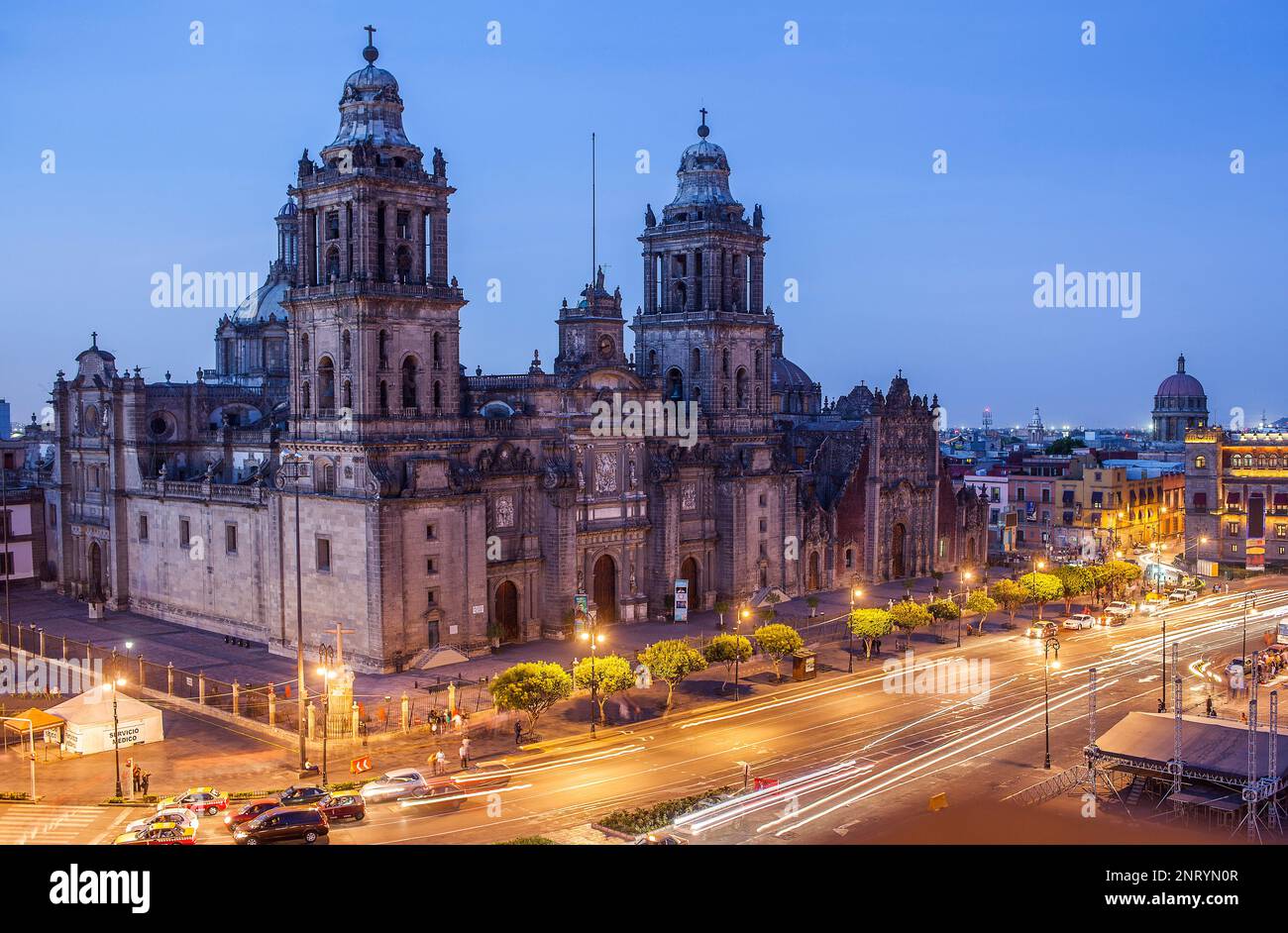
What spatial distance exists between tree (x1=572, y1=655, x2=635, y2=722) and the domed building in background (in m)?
155

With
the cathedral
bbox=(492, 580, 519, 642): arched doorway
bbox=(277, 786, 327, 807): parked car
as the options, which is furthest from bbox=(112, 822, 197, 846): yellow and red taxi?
bbox=(492, 580, 519, 642): arched doorway

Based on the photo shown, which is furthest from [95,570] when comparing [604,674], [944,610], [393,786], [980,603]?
[980,603]

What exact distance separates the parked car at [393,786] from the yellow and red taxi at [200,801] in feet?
16.7

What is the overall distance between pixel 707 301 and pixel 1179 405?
125799 mm

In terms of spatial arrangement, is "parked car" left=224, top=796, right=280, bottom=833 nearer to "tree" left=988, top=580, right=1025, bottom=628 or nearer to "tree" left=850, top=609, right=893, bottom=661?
"tree" left=850, top=609, right=893, bottom=661

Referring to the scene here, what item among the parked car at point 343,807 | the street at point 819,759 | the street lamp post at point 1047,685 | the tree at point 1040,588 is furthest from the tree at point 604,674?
the tree at point 1040,588

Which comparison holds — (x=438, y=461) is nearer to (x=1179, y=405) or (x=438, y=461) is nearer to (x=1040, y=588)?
(x=1040, y=588)

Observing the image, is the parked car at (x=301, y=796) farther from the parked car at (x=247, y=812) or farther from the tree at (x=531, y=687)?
the tree at (x=531, y=687)

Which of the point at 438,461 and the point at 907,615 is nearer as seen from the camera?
the point at 438,461

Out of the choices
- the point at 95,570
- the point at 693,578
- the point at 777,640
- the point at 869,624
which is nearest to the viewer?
the point at 777,640

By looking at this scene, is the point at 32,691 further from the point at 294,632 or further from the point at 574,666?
the point at 574,666

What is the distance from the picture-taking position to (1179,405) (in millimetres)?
189500

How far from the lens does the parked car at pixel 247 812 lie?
40.9 m
